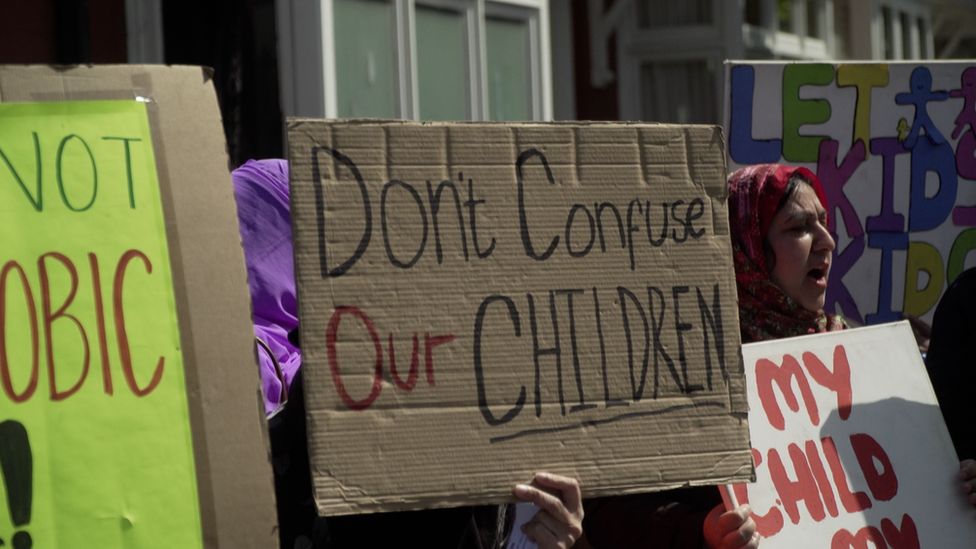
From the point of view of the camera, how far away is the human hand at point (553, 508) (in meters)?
2.04

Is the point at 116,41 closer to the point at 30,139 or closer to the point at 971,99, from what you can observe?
the point at 971,99

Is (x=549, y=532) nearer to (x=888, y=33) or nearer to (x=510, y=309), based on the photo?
(x=510, y=309)

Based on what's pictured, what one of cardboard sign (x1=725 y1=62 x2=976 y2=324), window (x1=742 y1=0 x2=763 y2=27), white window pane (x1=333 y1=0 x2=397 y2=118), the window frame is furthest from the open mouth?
window (x1=742 y1=0 x2=763 y2=27)

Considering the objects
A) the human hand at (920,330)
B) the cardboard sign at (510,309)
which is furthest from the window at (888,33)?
the cardboard sign at (510,309)

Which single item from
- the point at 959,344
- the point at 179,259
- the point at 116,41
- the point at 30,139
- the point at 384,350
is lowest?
the point at 959,344

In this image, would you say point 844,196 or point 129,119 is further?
point 844,196

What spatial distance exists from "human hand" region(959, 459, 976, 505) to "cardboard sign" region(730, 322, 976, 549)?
0.6 inches

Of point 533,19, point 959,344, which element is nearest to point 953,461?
point 959,344

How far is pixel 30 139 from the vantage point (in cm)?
183

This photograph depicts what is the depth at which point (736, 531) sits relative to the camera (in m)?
2.45

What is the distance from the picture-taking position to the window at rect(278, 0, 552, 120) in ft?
17.3

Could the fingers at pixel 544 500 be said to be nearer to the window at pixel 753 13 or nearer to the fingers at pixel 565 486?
the fingers at pixel 565 486

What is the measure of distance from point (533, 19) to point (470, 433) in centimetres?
477

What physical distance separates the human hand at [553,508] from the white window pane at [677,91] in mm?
7232
